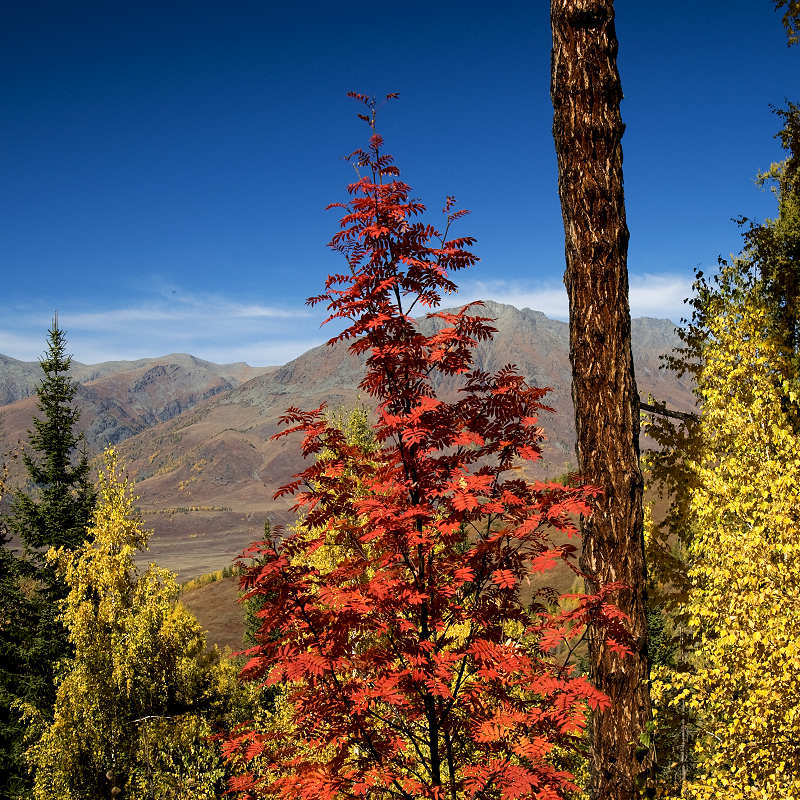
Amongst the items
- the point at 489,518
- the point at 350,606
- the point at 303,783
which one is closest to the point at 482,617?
the point at 489,518

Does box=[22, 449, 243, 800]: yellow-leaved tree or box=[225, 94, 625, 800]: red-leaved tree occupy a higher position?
box=[225, 94, 625, 800]: red-leaved tree

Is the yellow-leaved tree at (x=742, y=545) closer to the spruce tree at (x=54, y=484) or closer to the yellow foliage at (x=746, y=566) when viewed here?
the yellow foliage at (x=746, y=566)

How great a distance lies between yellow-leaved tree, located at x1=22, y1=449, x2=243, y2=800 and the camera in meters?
10.0

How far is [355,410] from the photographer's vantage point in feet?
80.4

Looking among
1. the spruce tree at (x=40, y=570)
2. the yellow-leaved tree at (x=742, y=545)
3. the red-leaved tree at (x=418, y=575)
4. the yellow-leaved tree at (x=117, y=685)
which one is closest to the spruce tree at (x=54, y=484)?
the spruce tree at (x=40, y=570)

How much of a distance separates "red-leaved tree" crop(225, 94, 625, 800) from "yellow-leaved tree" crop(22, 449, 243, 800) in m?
6.75

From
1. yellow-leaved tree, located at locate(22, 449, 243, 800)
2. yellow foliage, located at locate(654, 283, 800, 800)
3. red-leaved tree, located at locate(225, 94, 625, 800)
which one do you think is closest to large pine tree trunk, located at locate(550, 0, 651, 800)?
red-leaved tree, located at locate(225, 94, 625, 800)

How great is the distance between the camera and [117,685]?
10.1 m

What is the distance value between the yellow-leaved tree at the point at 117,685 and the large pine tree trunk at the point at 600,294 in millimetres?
9344

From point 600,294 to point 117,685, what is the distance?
1123cm

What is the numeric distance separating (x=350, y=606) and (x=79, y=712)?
9515 millimetres

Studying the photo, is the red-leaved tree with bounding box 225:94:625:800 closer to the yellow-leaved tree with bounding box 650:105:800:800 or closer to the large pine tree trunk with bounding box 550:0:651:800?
the large pine tree trunk with bounding box 550:0:651:800

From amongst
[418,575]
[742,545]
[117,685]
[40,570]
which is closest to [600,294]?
[418,575]

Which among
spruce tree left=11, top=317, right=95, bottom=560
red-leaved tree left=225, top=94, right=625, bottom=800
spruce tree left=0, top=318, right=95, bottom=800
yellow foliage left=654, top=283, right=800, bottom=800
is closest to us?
red-leaved tree left=225, top=94, right=625, bottom=800
